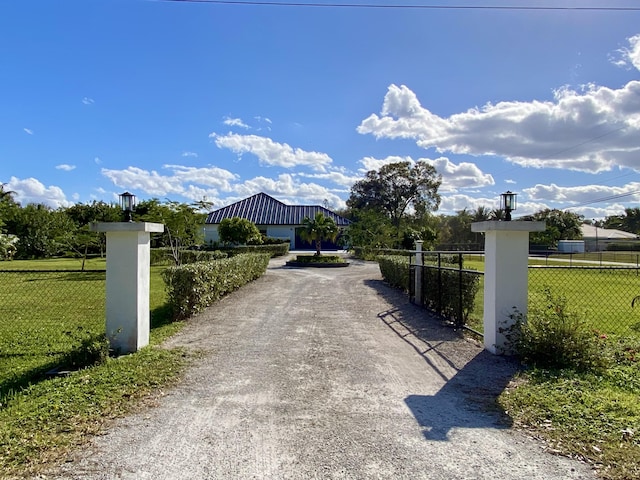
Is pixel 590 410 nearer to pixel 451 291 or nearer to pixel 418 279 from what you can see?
pixel 451 291

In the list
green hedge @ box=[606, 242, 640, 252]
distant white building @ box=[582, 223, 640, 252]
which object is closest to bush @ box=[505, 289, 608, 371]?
green hedge @ box=[606, 242, 640, 252]

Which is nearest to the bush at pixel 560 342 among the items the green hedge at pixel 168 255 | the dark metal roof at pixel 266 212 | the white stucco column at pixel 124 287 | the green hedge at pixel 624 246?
the white stucco column at pixel 124 287

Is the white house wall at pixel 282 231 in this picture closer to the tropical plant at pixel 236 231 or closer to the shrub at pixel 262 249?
the shrub at pixel 262 249

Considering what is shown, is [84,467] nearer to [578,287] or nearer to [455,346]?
[455,346]

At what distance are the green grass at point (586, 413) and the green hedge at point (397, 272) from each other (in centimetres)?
657

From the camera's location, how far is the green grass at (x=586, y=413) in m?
2.90

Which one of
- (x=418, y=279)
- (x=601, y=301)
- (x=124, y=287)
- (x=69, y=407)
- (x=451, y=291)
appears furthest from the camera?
(x=601, y=301)

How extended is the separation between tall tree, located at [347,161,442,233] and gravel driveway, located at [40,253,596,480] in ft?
138

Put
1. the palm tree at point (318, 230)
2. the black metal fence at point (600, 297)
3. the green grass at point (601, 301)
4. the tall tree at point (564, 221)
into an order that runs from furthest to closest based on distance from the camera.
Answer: the tall tree at point (564, 221) < the palm tree at point (318, 230) < the green grass at point (601, 301) < the black metal fence at point (600, 297)

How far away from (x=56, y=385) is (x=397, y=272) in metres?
9.27

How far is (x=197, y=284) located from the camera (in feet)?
27.2

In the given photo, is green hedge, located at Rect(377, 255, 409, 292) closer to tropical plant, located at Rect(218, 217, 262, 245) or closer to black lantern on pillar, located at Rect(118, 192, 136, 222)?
black lantern on pillar, located at Rect(118, 192, 136, 222)

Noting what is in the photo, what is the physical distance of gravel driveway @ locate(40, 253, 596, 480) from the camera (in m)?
2.78

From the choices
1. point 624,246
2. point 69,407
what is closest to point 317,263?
point 69,407
